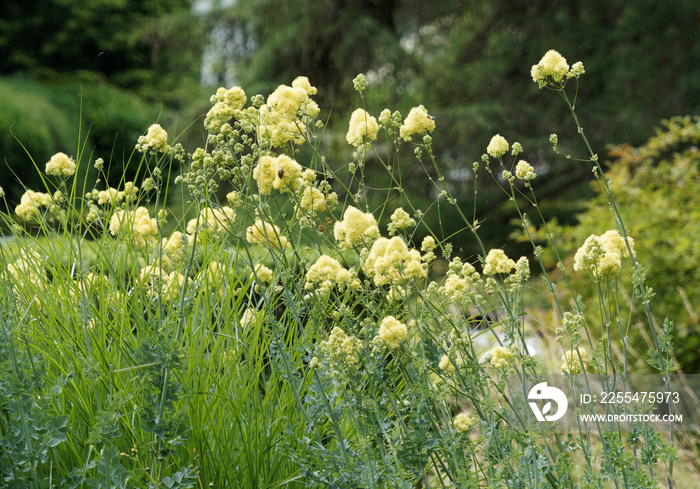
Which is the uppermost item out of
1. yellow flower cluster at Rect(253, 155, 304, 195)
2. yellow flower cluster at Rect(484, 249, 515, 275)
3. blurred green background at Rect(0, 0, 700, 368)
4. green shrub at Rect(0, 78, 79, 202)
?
blurred green background at Rect(0, 0, 700, 368)

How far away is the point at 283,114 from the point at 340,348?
73 cm

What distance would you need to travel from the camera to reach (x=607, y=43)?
7855mm

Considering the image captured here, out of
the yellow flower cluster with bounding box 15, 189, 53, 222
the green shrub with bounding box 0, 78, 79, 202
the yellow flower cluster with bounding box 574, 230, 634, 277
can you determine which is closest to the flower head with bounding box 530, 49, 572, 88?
the yellow flower cluster with bounding box 574, 230, 634, 277

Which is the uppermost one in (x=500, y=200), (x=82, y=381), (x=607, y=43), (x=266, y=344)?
(x=607, y=43)

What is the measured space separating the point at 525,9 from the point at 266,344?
7.53 metres

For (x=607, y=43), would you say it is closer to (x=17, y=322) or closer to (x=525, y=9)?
(x=525, y=9)

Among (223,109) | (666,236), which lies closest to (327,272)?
(223,109)

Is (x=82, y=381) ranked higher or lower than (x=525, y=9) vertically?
lower

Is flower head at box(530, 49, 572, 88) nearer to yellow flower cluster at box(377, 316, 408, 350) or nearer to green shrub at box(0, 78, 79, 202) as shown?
yellow flower cluster at box(377, 316, 408, 350)

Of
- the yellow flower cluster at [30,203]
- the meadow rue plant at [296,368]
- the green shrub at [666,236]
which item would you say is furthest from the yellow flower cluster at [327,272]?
the green shrub at [666,236]

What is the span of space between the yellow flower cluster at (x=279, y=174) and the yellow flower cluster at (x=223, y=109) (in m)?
0.17

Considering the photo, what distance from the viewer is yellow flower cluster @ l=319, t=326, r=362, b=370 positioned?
1324mm

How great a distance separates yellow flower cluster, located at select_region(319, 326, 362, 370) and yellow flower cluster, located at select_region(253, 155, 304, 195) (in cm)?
42

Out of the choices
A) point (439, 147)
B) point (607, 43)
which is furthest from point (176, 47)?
point (607, 43)
